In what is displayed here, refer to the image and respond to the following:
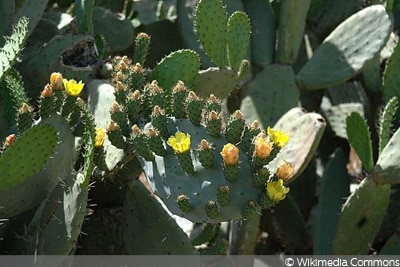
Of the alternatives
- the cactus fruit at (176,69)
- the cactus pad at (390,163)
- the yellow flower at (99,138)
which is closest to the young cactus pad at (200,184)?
the yellow flower at (99,138)

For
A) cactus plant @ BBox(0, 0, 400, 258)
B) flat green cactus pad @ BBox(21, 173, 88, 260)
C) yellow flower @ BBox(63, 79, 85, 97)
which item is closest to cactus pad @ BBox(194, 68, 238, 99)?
cactus plant @ BBox(0, 0, 400, 258)

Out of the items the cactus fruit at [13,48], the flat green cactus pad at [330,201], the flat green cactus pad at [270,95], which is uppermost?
the cactus fruit at [13,48]

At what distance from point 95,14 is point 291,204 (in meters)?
1.29

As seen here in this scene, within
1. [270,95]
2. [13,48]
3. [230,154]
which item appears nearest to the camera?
[230,154]

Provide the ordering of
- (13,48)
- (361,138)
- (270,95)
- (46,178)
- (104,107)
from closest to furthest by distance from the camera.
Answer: (13,48) < (46,178) < (104,107) < (361,138) < (270,95)

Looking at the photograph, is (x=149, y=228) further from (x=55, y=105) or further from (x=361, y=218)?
(x=361, y=218)

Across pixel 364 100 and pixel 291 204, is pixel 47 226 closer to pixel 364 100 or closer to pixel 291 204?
pixel 291 204

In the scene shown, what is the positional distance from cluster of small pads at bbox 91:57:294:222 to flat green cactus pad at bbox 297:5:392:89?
1092 mm

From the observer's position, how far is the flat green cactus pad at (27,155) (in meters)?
2.29

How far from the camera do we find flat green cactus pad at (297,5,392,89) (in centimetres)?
341

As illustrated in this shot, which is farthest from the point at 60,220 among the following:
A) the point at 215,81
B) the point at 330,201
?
the point at 330,201

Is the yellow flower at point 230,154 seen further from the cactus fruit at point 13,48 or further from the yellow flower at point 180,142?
the cactus fruit at point 13,48

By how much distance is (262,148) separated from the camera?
7.19ft

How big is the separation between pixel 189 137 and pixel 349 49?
1.44m
